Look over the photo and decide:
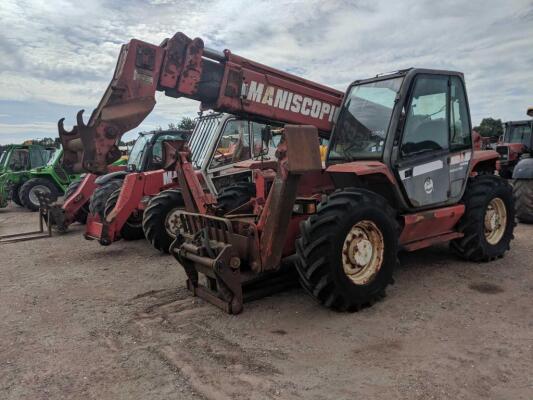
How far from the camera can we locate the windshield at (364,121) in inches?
204

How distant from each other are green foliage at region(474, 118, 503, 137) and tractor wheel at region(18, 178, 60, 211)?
103 ft

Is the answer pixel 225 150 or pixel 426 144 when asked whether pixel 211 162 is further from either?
pixel 426 144

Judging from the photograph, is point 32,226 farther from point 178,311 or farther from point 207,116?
point 178,311

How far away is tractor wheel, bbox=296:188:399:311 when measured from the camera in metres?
4.09

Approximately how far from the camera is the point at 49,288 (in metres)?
5.72

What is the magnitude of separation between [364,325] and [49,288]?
3995 millimetres

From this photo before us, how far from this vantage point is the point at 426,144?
5363 mm

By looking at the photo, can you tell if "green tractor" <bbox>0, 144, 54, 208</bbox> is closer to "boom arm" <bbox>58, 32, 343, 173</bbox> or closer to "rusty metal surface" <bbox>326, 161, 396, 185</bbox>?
"boom arm" <bbox>58, 32, 343, 173</bbox>

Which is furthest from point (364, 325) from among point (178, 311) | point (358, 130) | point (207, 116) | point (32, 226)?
point (32, 226)

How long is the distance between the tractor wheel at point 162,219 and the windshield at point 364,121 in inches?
106

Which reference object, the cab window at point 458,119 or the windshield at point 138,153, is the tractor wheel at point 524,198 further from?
the windshield at point 138,153

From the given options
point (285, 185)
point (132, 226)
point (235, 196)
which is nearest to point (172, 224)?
point (235, 196)

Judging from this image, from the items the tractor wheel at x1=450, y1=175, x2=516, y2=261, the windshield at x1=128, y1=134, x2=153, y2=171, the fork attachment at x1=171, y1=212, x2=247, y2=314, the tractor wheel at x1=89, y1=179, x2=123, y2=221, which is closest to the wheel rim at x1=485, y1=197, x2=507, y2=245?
the tractor wheel at x1=450, y1=175, x2=516, y2=261

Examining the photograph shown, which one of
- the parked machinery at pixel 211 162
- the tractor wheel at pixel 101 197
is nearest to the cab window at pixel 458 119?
the parked machinery at pixel 211 162
